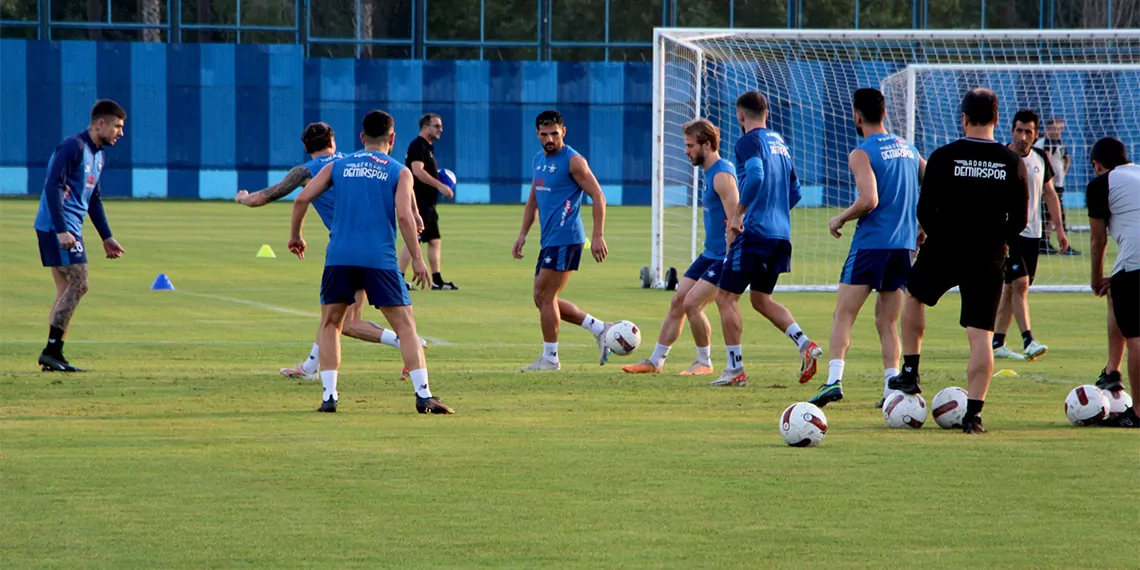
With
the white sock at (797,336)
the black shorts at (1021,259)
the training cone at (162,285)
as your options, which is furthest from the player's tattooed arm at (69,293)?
the black shorts at (1021,259)

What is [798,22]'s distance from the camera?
5062 centimetres

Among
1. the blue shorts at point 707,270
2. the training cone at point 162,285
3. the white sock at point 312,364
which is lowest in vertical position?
the training cone at point 162,285

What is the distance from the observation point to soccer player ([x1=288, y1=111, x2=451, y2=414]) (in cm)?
1012

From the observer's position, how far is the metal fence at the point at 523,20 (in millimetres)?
50000

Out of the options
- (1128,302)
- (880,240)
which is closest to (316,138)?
(880,240)

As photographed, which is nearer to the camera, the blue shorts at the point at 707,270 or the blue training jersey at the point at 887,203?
the blue training jersey at the point at 887,203

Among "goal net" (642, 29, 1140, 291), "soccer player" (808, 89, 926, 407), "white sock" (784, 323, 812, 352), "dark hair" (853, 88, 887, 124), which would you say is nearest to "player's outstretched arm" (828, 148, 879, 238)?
"soccer player" (808, 89, 926, 407)

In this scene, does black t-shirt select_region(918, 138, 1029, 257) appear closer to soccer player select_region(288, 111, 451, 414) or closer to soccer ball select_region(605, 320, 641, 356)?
soccer player select_region(288, 111, 451, 414)

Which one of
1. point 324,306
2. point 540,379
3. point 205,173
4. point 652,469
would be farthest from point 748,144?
point 205,173

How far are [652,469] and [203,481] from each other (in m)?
2.18

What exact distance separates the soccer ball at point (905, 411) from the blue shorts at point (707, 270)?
2.74 metres

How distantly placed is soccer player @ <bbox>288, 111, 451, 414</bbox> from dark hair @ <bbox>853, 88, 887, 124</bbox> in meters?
3.03

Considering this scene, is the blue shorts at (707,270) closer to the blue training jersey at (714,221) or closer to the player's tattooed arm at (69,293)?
the blue training jersey at (714,221)

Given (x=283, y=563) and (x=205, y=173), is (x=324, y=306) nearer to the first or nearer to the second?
(x=283, y=563)
